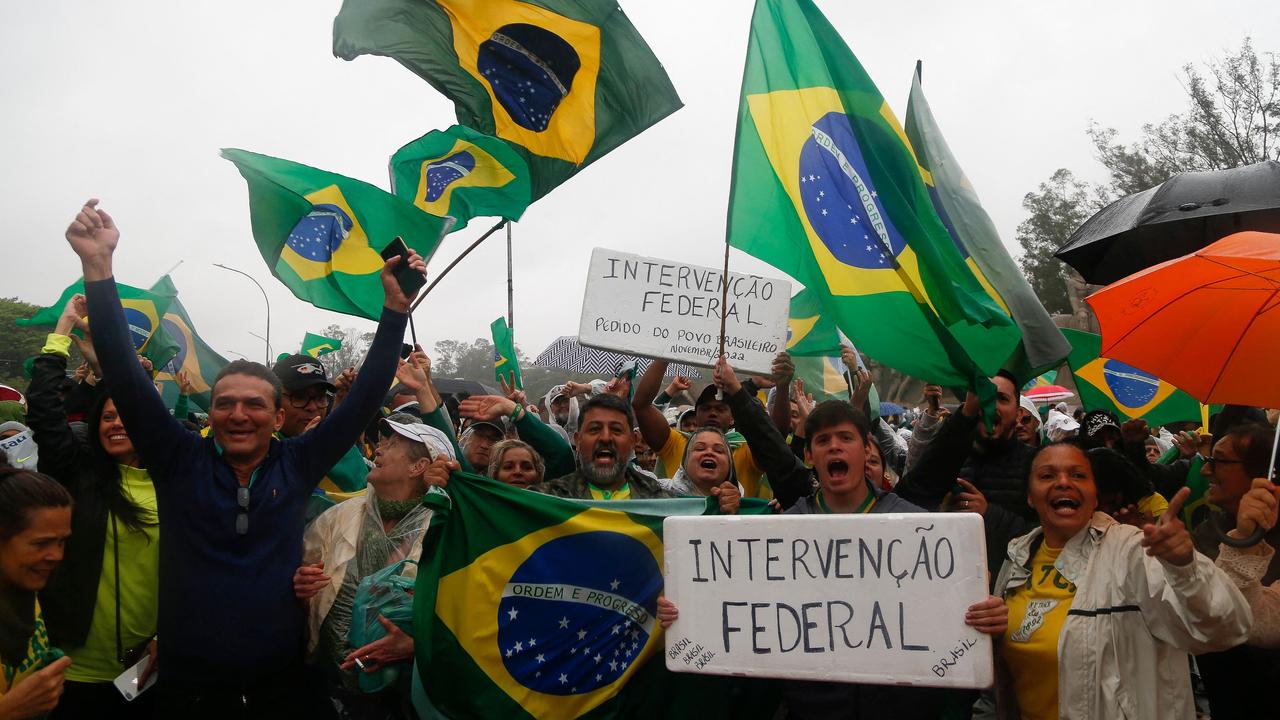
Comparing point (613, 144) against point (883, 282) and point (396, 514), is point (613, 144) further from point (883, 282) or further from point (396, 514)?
point (396, 514)

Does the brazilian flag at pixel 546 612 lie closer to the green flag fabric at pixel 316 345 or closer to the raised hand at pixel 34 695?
the raised hand at pixel 34 695

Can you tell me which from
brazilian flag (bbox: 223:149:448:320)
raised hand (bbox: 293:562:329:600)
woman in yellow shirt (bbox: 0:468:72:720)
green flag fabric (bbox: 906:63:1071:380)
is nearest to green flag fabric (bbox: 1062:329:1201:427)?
green flag fabric (bbox: 906:63:1071:380)

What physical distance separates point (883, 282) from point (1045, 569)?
154 cm

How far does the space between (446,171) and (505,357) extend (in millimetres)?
2231

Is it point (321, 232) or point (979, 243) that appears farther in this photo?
point (321, 232)

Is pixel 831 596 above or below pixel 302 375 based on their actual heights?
below

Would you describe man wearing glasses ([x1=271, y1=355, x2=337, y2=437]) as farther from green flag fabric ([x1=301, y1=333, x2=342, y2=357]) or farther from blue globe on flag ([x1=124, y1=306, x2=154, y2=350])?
green flag fabric ([x1=301, y1=333, x2=342, y2=357])

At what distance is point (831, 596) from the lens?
3230 mm

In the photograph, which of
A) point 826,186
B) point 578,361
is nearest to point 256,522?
point 826,186

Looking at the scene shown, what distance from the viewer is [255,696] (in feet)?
10.4

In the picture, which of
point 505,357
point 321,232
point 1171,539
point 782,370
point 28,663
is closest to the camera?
point 1171,539

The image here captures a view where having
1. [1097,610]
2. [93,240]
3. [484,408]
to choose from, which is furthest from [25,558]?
[1097,610]

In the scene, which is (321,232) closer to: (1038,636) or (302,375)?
(302,375)

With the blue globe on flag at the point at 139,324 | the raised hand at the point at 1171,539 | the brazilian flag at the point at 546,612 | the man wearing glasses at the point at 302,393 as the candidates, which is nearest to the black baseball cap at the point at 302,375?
the man wearing glasses at the point at 302,393
